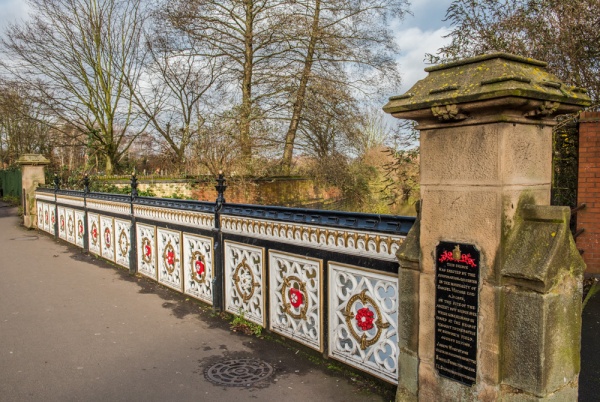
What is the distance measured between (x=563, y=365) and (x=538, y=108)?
1.60 meters

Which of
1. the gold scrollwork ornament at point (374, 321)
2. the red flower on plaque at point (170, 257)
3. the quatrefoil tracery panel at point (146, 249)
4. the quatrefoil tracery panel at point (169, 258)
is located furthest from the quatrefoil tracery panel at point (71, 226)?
the gold scrollwork ornament at point (374, 321)

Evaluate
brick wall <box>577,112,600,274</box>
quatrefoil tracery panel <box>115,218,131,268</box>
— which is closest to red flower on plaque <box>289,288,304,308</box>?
brick wall <box>577,112,600,274</box>

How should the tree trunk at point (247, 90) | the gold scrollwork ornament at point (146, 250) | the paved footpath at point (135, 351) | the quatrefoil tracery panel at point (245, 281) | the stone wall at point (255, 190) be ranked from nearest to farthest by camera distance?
1. the paved footpath at point (135, 351)
2. the quatrefoil tracery panel at point (245, 281)
3. the gold scrollwork ornament at point (146, 250)
4. the stone wall at point (255, 190)
5. the tree trunk at point (247, 90)

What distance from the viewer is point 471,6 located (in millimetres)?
8719

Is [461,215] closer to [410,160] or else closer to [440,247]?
[440,247]

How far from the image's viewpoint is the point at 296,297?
495cm

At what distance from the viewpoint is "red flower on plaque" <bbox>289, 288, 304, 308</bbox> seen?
192 inches

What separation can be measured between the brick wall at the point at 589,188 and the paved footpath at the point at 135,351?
0.84 meters

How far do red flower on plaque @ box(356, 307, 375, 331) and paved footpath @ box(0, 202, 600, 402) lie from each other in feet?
1.64

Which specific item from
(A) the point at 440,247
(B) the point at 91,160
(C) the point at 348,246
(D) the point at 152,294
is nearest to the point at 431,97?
(A) the point at 440,247

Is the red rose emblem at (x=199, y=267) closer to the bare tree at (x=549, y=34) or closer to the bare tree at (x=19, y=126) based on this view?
the bare tree at (x=549, y=34)

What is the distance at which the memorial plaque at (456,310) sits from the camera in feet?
10.1

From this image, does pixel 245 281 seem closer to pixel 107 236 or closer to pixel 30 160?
pixel 107 236

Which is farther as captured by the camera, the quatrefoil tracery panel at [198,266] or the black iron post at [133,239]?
the black iron post at [133,239]
